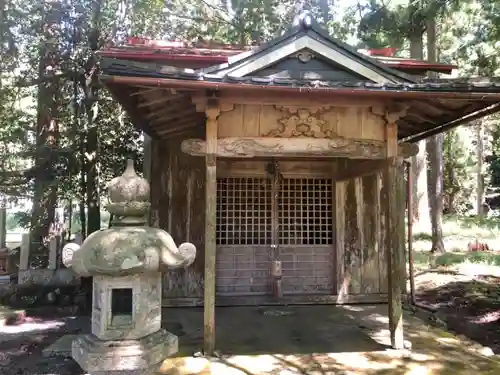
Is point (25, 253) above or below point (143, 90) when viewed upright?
below

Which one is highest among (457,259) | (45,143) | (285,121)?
(45,143)

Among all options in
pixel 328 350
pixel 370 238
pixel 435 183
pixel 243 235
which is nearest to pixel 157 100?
pixel 243 235

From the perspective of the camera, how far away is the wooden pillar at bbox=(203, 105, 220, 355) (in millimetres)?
5250

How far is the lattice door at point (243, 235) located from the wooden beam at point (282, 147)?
2991 mm

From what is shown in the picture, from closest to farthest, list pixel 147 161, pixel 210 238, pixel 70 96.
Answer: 1. pixel 210 238
2. pixel 147 161
3. pixel 70 96

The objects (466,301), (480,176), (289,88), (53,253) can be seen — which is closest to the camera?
(289,88)

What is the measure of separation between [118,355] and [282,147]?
123 inches

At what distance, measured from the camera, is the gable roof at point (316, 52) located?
549 centimetres

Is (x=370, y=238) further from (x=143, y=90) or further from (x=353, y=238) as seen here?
(x=143, y=90)

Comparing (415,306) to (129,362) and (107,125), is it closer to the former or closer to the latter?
(129,362)

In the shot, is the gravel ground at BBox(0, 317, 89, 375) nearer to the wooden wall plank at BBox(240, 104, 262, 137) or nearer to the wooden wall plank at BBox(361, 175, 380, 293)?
the wooden wall plank at BBox(240, 104, 262, 137)

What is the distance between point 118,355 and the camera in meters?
3.63

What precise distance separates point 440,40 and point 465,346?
15.1 metres

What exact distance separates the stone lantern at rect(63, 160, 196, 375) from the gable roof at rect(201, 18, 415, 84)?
2414mm
